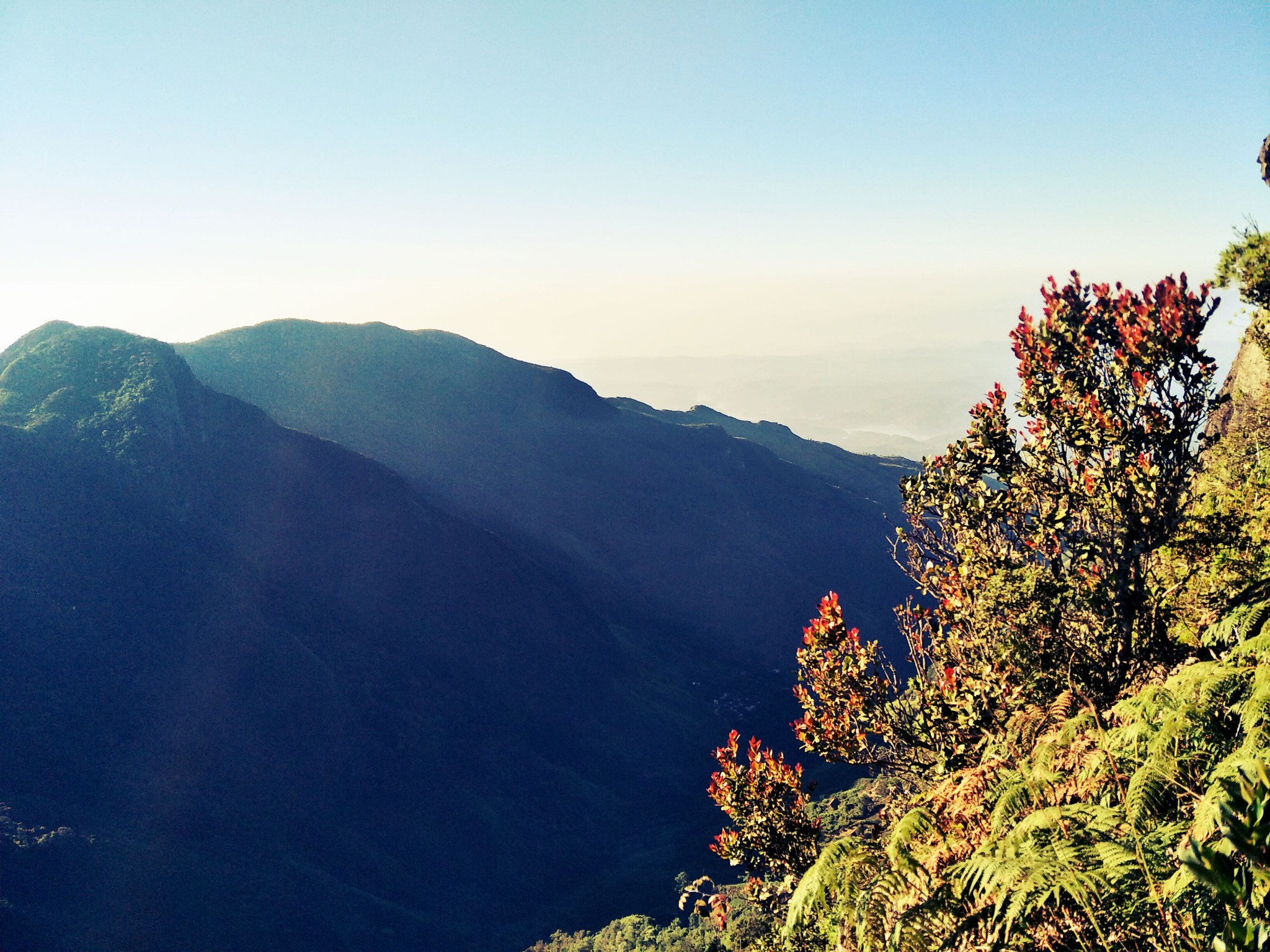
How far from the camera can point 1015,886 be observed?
3512mm

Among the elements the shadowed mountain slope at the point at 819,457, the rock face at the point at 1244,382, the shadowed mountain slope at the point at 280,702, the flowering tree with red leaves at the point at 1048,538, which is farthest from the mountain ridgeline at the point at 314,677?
the flowering tree with red leaves at the point at 1048,538

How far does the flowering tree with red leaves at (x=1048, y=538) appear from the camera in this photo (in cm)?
714

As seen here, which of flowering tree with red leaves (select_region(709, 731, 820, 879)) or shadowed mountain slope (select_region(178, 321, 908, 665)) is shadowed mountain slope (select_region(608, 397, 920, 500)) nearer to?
shadowed mountain slope (select_region(178, 321, 908, 665))

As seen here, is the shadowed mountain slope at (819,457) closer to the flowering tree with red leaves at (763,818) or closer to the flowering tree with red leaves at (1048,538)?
the flowering tree with red leaves at (763,818)

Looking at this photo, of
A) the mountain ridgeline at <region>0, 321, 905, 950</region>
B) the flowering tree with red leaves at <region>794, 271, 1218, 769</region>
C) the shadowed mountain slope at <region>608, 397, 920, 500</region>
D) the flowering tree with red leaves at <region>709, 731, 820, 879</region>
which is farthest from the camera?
the shadowed mountain slope at <region>608, 397, 920, 500</region>

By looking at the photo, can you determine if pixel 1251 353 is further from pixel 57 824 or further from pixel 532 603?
pixel 57 824

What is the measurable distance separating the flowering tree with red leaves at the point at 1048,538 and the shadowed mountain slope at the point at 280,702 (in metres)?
37.4

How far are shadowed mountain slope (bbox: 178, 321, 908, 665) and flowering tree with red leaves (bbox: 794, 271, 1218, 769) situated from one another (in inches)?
2772

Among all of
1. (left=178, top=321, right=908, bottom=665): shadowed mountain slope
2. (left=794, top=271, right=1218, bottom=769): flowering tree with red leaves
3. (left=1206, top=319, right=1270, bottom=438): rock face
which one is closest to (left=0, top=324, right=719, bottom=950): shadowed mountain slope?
(left=178, top=321, right=908, bottom=665): shadowed mountain slope

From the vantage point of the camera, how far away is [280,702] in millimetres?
44969

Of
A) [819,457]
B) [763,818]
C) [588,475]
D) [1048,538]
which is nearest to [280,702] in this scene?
[763,818]

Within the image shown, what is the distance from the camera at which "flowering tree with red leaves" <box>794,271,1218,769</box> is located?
714cm

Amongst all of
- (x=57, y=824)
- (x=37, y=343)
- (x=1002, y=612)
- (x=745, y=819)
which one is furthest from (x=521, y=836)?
(x=37, y=343)

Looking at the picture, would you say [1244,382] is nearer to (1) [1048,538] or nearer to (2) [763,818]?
(1) [1048,538]
